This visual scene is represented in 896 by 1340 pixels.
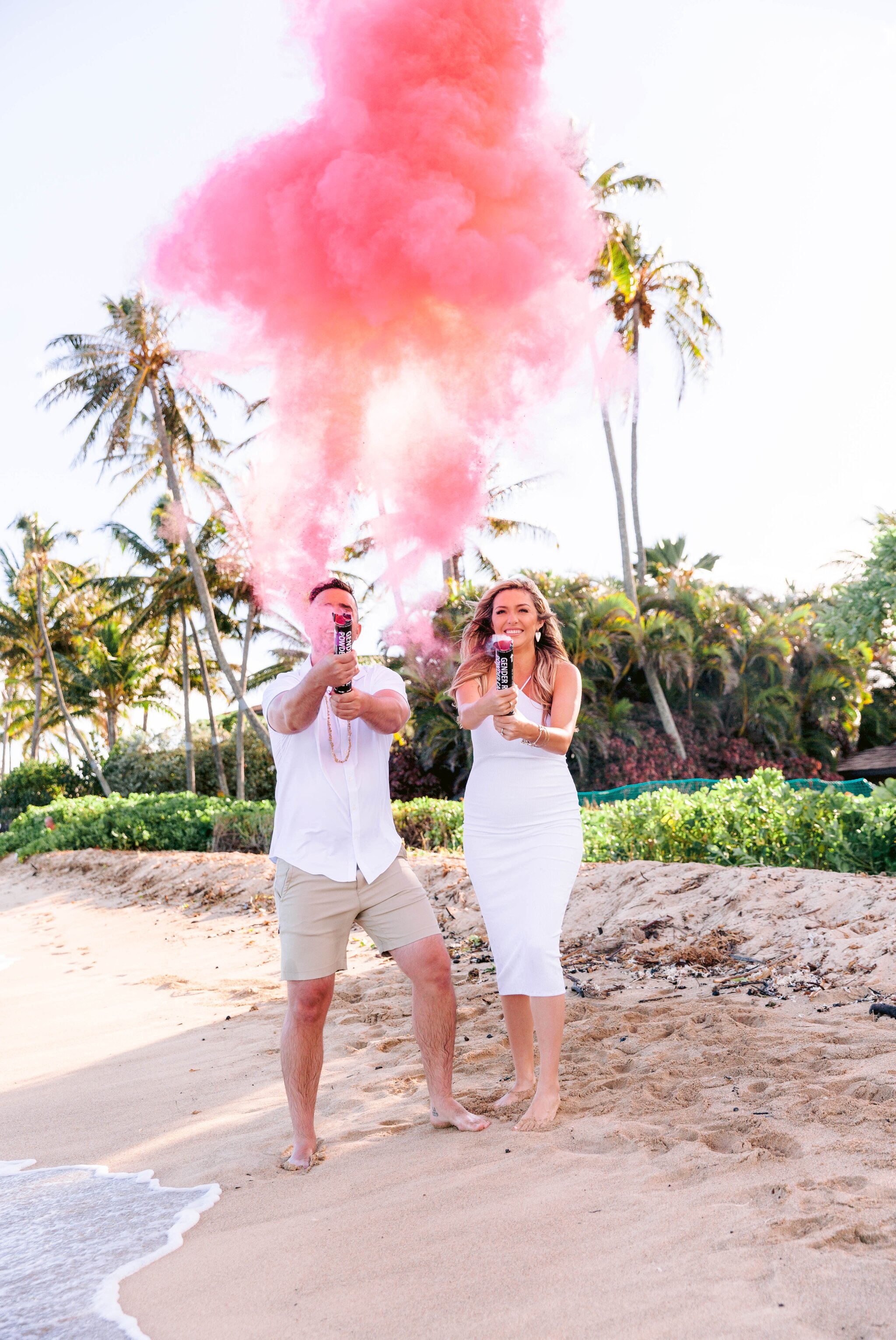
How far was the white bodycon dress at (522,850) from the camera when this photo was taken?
362 cm

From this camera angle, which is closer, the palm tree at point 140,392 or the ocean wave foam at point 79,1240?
the ocean wave foam at point 79,1240

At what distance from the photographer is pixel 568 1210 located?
2.71 m

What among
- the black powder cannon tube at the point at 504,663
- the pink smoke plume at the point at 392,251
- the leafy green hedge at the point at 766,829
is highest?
the pink smoke plume at the point at 392,251

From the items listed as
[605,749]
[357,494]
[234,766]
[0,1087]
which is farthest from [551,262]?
[234,766]

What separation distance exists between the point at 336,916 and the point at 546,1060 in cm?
94

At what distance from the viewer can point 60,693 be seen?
3594 centimetres

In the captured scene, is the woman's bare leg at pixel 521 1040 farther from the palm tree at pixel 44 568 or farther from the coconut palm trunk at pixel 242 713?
the palm tree at pixel 44 568

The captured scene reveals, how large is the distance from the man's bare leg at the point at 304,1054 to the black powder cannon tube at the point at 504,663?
120 centimetres

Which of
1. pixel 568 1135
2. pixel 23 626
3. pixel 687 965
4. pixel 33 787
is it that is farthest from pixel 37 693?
pixel 568 1135

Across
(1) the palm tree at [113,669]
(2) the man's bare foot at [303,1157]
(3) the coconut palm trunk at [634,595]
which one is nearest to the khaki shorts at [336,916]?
(2) the man's bare foot at [303,1157]

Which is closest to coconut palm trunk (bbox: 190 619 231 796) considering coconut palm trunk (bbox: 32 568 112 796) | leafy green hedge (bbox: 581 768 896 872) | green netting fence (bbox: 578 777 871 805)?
coconut palm trunk (bbox: 32 568 112 796)

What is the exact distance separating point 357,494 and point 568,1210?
382 cm

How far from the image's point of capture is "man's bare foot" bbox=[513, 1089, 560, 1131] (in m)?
3.45

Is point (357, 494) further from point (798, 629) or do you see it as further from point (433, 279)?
point (798, 629)
